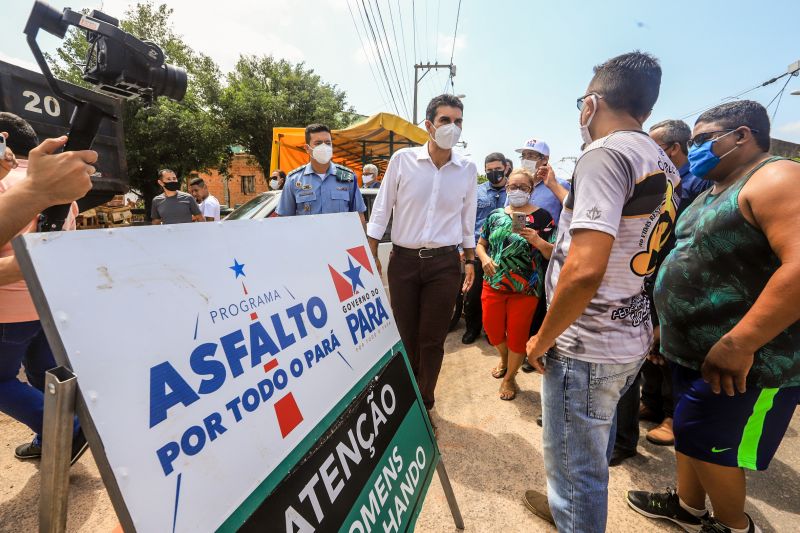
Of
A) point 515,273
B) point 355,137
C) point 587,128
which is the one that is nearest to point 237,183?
point 355,137

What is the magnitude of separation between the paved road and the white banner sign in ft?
4.27

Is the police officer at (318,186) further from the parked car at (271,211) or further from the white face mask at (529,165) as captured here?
the white face mask at (529,165)

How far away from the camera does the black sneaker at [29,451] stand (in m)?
2.16

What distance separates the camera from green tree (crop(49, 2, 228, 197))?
17625 mm

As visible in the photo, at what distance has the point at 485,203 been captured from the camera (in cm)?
414

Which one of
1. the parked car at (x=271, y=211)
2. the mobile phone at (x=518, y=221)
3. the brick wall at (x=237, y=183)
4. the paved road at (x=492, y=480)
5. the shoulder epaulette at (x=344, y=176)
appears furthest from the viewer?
the brick wall at (x=237, y=183)

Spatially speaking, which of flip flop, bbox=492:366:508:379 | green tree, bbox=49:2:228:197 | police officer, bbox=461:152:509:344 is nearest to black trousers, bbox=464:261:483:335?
police officer, bbox=461:152:509:344

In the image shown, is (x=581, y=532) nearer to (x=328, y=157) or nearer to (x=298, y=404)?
(x=298, y=404)

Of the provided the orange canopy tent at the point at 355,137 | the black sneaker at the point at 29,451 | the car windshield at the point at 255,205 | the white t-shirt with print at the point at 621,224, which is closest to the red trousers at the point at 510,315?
the white t-shirt with print at the point at 621,224

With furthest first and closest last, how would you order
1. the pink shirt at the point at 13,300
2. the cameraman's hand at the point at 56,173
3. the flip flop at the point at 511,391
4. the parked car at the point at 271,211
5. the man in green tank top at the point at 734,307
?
the parked car at the point at 271,211, the flip flop at the point at 511,391, the pink shirt at the point at 13,300, the man in green tank top at the point at 734,307, the cameraman's hand at the point at 56,173

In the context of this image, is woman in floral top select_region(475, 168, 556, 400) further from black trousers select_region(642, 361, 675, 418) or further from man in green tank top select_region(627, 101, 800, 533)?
man in green tank top select_region(627, 101, 800, 533)

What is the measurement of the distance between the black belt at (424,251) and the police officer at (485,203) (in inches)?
58.2

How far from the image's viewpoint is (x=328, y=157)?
3102mm

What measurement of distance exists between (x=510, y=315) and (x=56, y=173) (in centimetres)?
262
